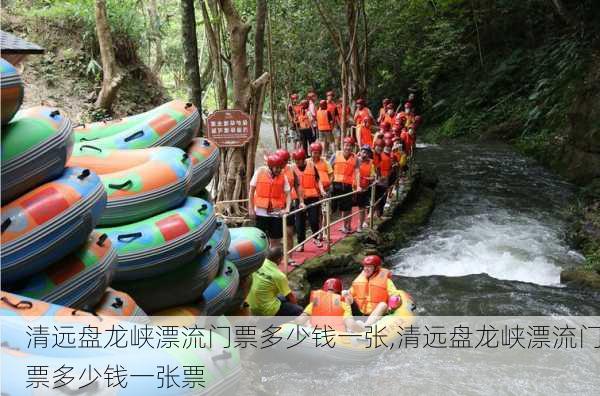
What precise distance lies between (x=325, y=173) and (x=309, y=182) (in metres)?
0.63

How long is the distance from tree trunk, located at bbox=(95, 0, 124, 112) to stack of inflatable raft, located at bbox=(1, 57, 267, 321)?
24.2ft

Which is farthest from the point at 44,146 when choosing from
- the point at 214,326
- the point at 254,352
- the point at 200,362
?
the point at 254,352

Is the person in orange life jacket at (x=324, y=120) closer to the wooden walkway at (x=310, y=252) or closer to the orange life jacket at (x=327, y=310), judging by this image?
the wooden walkway at (x=310, y=252)

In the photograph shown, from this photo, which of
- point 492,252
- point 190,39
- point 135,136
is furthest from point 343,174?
point 135,136

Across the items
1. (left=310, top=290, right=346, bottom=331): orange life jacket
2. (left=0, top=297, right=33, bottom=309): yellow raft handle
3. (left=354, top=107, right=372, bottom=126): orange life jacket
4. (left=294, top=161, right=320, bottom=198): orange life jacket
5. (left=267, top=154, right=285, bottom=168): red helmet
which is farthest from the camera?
(left=354, top=107, right=372, bottom=126): orange life jacket

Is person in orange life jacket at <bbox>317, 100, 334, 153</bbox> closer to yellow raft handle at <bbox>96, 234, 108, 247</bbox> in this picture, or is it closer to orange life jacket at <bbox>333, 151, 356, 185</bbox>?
orange life jacket at <bbox>333, 151, 356, 185</bbox>

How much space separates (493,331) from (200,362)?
17.4 feet

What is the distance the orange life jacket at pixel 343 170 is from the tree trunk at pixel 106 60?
5.43m

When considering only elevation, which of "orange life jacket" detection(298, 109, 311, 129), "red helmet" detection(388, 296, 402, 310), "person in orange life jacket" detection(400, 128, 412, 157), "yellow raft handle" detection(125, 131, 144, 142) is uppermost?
"yellow raft handle" detection(125, 131, 144, 142)

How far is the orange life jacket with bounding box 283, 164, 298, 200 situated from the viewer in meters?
8.16

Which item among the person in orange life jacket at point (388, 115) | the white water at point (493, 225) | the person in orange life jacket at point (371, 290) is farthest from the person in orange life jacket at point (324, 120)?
the person in orange life jacket at point (371, 290)

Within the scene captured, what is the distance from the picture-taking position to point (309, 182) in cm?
913

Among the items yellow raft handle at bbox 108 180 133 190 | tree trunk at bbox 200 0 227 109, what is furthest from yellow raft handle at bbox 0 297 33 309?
tree trunk at bbox 200 0 227 109

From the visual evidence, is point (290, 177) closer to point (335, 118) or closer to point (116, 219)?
point (116, 219)
